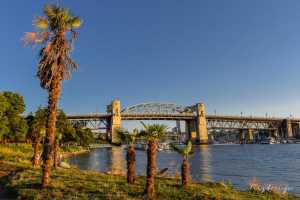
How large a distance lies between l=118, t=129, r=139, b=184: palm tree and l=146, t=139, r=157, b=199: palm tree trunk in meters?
3.30

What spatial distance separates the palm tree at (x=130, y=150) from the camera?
19.2m

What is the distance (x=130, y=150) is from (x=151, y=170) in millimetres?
4993

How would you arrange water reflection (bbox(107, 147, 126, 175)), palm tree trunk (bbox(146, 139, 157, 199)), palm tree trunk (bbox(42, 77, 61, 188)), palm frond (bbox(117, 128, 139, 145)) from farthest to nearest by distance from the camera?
water reflection (bbox(107, 147, 126, 175)) → palm frond (bbox(117, 128, 139, 145)) → palm tree trunk (bbox(42, 77, 61, 188)) → palm tree trunk (bbox(146, 139, 157, 199))

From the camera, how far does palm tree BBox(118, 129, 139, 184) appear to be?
19230 mm

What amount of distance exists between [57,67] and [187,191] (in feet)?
32.4

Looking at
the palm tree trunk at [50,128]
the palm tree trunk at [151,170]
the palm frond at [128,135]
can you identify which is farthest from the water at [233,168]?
the palm tree trunk at [151,170]

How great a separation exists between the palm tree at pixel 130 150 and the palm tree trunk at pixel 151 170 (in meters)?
3.30

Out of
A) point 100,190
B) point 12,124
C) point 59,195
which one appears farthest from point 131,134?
point 12,124

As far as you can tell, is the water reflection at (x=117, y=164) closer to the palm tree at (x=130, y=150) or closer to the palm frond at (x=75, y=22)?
the palm tree at (x=130, y=150)

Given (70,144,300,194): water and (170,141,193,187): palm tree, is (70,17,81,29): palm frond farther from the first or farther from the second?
(70,144,300,194): water

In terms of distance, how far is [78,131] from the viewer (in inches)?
4569

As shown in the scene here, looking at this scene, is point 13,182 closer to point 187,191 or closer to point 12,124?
point 187,191

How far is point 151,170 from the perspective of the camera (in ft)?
50.7

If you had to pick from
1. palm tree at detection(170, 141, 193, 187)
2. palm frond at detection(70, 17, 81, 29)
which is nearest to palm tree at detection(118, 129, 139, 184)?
palm tree at detection(170, 141, 193, 187)
